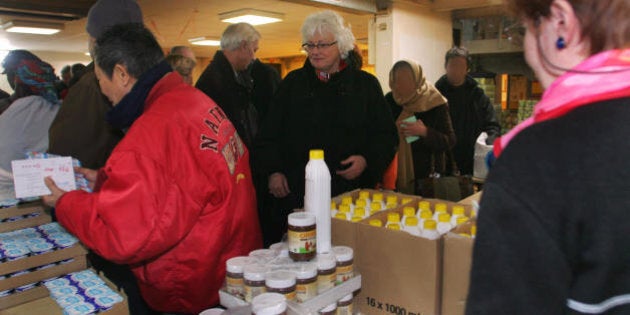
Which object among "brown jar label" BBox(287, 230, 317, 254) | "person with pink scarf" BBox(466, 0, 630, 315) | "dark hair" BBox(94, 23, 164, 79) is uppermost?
"dark hair" BBox(94, 23, 164, 79)

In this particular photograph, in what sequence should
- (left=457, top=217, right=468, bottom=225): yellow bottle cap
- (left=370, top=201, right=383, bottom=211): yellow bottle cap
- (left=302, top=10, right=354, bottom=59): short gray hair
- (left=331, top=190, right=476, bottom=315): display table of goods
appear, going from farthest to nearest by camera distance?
(left=302, top=10, right=354, bottom=59): short gray hair
(left=370, top=201, right=383, bottom=211): yellow bottle cap
(left=457, top=217, right=468, bottom=225): yellow bottle cap
(left=331, top=190, right=476, bottom=315): display table of goods

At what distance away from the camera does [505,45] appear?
6.95 m

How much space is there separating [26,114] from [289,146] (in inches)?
51.9

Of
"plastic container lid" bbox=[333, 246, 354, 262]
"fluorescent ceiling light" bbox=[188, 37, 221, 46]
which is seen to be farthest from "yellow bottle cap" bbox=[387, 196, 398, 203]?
"fluorescent ceiling light" bbox=[188, 37, 221, 46]

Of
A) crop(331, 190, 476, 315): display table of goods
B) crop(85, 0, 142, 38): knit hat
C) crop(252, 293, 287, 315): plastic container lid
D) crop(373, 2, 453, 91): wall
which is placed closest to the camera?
crop(252, 293, 287, 315): plastic container lid

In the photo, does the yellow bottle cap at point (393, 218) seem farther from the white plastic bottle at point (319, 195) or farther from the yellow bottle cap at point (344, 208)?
the white plastic bottle at point (319, 195)

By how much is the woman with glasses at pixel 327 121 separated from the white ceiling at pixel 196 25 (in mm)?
3253

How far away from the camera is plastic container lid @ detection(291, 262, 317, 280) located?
121cm

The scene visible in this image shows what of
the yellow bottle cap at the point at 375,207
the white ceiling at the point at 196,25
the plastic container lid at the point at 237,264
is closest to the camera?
the plastic container lid at the point at 237,264

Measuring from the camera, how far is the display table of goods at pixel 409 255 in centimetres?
139

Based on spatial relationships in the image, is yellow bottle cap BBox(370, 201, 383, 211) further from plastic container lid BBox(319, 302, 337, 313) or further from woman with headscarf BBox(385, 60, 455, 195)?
woman with headscarf BBox(385, 60, 455, 195)

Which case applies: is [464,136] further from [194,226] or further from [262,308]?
[262,308]

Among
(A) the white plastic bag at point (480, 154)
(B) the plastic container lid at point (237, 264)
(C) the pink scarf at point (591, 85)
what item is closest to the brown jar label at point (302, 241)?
(B) the plastic container lid at point (237, 264)

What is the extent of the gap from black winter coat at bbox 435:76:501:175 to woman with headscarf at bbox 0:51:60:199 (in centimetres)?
265
